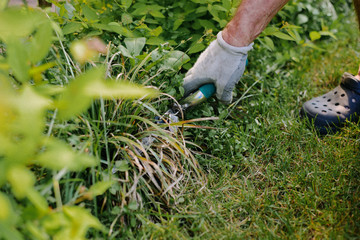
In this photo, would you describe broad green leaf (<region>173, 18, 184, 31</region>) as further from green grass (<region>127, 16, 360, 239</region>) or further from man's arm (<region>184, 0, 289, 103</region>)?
green grass (<region>127, 16, 360, 239</region>)

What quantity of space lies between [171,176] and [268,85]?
1015 mm

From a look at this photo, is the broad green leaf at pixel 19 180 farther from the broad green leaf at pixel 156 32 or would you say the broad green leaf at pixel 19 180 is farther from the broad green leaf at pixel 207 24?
the broad green leaf at pixel 207 24

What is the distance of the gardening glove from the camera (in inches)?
58.8

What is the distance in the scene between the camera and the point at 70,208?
0.84 metres

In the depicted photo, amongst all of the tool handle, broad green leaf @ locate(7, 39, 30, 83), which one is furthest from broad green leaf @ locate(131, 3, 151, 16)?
broad green leaf @ locate(7, 39, 30, 83)

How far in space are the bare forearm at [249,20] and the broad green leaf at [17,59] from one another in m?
0.93

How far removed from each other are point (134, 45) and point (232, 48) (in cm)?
45

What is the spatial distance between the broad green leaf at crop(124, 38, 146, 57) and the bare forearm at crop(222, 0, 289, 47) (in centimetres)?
39

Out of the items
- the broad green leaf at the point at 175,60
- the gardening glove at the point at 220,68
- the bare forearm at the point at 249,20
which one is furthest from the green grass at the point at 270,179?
the bare forearm at the point at 249,20

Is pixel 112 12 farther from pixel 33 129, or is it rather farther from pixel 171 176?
pixel 33 129

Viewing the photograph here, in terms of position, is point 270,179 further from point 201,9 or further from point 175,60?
point 201,9

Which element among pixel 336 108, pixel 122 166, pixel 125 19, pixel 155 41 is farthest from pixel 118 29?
pixel 336 108

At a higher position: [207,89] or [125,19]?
[125,19]

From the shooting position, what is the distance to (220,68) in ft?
5.01
